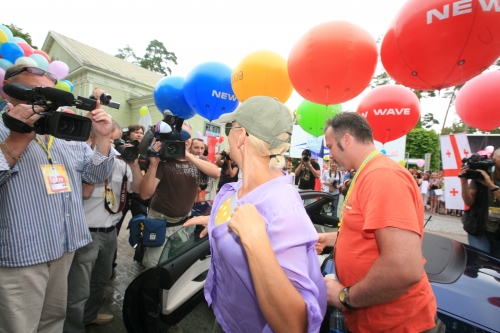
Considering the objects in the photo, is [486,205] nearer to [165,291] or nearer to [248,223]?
[248,223]

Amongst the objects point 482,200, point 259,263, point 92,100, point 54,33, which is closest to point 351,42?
point 482,200

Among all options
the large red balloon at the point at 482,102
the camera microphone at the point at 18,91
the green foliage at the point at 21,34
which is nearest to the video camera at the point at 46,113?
the camera microphone at the point at 18,91

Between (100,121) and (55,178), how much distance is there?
1.70 ft

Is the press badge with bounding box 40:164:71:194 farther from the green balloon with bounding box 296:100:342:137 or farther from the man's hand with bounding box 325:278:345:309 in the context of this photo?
the green balloon with bounding box 296:100:342:137

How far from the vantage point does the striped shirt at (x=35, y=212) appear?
157 centimetres

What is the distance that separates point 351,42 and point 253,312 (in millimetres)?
4035

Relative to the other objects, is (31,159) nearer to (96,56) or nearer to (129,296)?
→ (129,296)

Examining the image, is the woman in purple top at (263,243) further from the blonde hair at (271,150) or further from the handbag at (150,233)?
the handbag at (150,233)

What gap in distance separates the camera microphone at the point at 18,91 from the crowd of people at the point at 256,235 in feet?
0.14

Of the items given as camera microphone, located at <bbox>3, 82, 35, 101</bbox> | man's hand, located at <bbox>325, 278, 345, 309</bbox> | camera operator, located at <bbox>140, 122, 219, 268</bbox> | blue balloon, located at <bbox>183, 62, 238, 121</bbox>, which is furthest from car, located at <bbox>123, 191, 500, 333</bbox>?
blue balloon, located at <bbox>183, 62, 238, 121</bbox>

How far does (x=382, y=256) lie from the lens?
1229 millimetres

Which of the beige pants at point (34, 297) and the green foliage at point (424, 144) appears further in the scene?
the green foliage at point (424, 144)

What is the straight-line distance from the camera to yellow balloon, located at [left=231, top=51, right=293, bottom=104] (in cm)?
505

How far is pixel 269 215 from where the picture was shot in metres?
1.00
